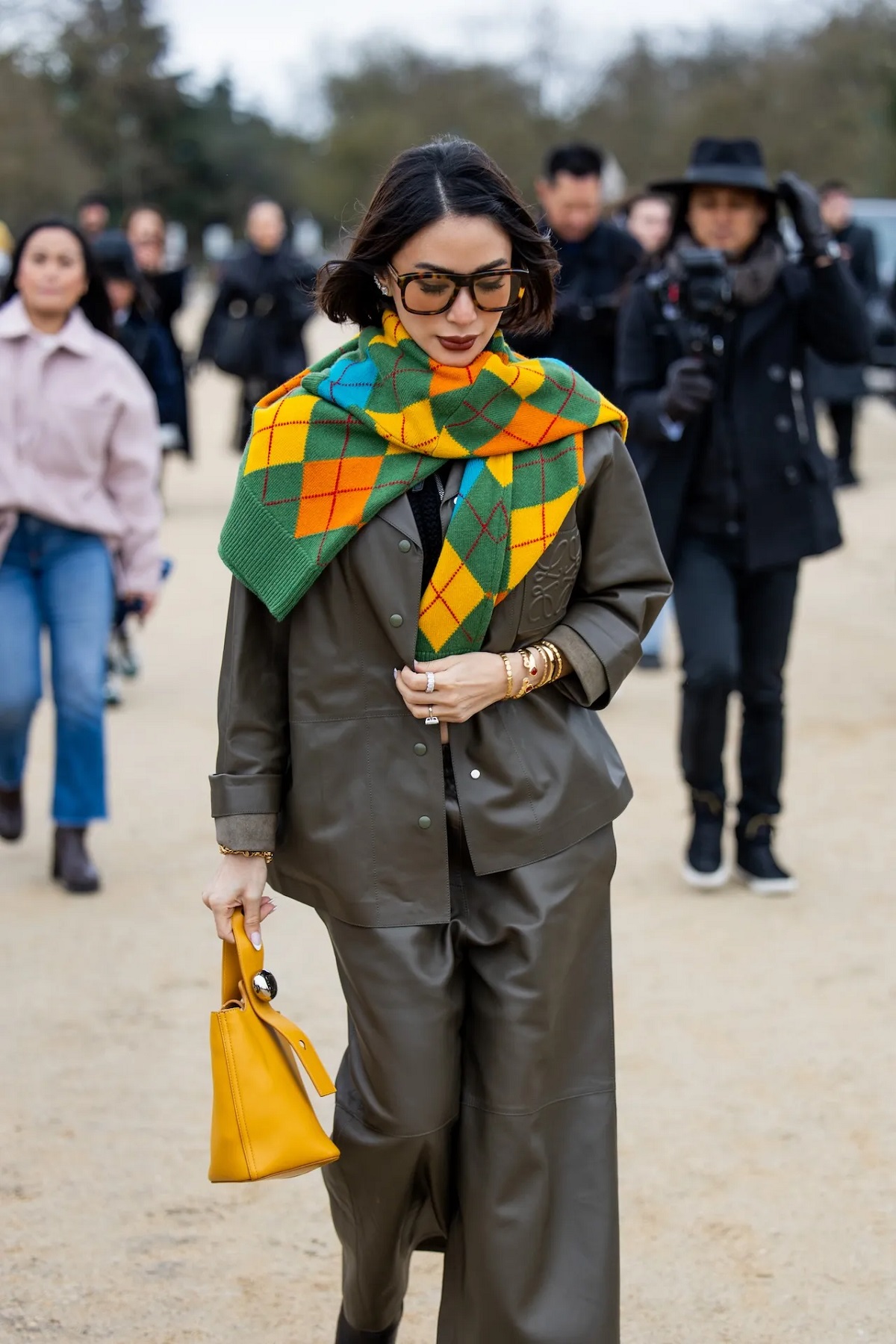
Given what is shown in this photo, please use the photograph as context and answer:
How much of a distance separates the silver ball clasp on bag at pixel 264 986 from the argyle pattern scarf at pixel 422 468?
1.79ft

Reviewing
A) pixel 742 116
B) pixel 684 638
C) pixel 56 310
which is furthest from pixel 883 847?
pixel 742 116

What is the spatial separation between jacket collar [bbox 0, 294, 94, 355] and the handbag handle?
11.4ft

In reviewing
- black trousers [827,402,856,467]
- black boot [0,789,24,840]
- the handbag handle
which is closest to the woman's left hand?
the handbag handle

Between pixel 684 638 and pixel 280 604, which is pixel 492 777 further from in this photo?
pixel 684 638

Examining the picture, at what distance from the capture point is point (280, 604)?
2783mm

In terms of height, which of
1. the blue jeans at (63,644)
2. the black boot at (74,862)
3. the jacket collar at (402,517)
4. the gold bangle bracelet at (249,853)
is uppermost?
the jacket collar at (402,517)

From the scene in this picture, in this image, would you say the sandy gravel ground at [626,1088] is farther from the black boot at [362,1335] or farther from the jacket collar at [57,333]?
the jacket collar at [57,333]

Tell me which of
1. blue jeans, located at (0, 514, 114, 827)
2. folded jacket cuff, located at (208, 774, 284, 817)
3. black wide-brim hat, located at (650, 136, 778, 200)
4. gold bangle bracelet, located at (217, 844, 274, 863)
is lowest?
blue jeans, located at (0, 514, 114, 827)

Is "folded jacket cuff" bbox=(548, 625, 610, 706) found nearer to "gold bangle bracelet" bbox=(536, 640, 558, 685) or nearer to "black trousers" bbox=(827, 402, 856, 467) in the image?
"gold bangle bracelet" bbox=(536, 640, 558, 685)

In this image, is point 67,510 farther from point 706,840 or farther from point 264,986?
point 264,986

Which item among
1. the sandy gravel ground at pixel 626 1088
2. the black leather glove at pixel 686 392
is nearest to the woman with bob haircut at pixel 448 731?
the sandy gravel ground at pixel 626 1088

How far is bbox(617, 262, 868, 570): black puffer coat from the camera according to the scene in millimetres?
5555

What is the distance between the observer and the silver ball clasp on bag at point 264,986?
2842mm

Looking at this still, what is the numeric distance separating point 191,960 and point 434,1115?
8.97 feet
